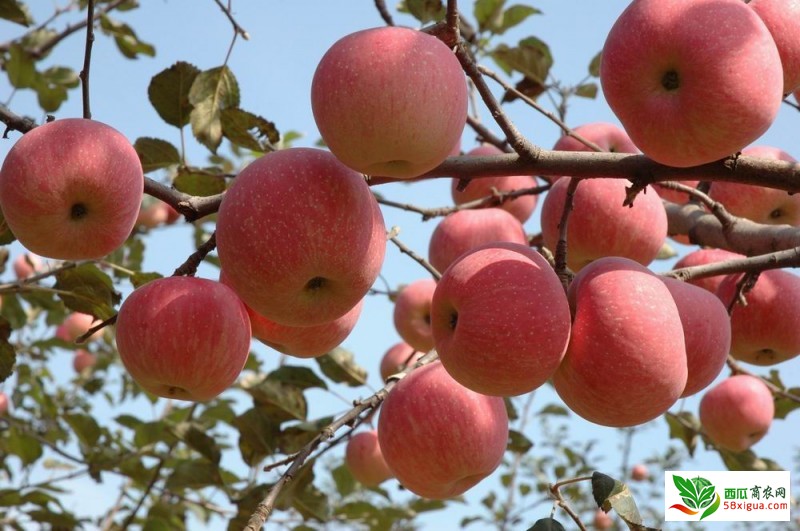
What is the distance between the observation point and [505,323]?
Answer: 141cm

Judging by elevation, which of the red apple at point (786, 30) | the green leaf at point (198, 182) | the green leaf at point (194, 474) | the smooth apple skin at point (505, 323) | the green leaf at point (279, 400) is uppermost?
the red apple at point (786, 30)

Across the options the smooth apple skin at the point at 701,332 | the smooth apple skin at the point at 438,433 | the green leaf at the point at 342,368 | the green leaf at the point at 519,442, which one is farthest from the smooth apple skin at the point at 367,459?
the smooth apple skin at the point at 701,332

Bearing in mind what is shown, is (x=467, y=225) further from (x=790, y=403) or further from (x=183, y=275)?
(x=790, y=403)

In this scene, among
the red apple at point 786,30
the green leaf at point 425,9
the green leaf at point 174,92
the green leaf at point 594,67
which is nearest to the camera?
the red apple at point 786,30

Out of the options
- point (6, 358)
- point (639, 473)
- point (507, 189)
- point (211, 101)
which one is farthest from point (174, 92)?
point (639, 473)

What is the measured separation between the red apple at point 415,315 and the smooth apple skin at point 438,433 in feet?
3.51

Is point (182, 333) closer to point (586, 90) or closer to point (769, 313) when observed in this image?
point (769, 313)

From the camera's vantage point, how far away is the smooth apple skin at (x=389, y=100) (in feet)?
4.42

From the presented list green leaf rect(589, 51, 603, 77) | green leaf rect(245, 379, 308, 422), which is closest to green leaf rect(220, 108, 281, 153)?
green leaf rect(245, 379, 308, 422)

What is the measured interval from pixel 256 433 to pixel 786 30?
2085 millimetres

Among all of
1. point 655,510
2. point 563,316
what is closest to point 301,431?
point 563,316

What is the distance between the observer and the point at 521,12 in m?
3.56

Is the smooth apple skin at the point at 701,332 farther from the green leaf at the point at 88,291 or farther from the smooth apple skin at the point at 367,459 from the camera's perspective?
the smooth apple skin at the point at 367,459

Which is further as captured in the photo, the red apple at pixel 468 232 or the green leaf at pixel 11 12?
the red apple at pixel 468 232
